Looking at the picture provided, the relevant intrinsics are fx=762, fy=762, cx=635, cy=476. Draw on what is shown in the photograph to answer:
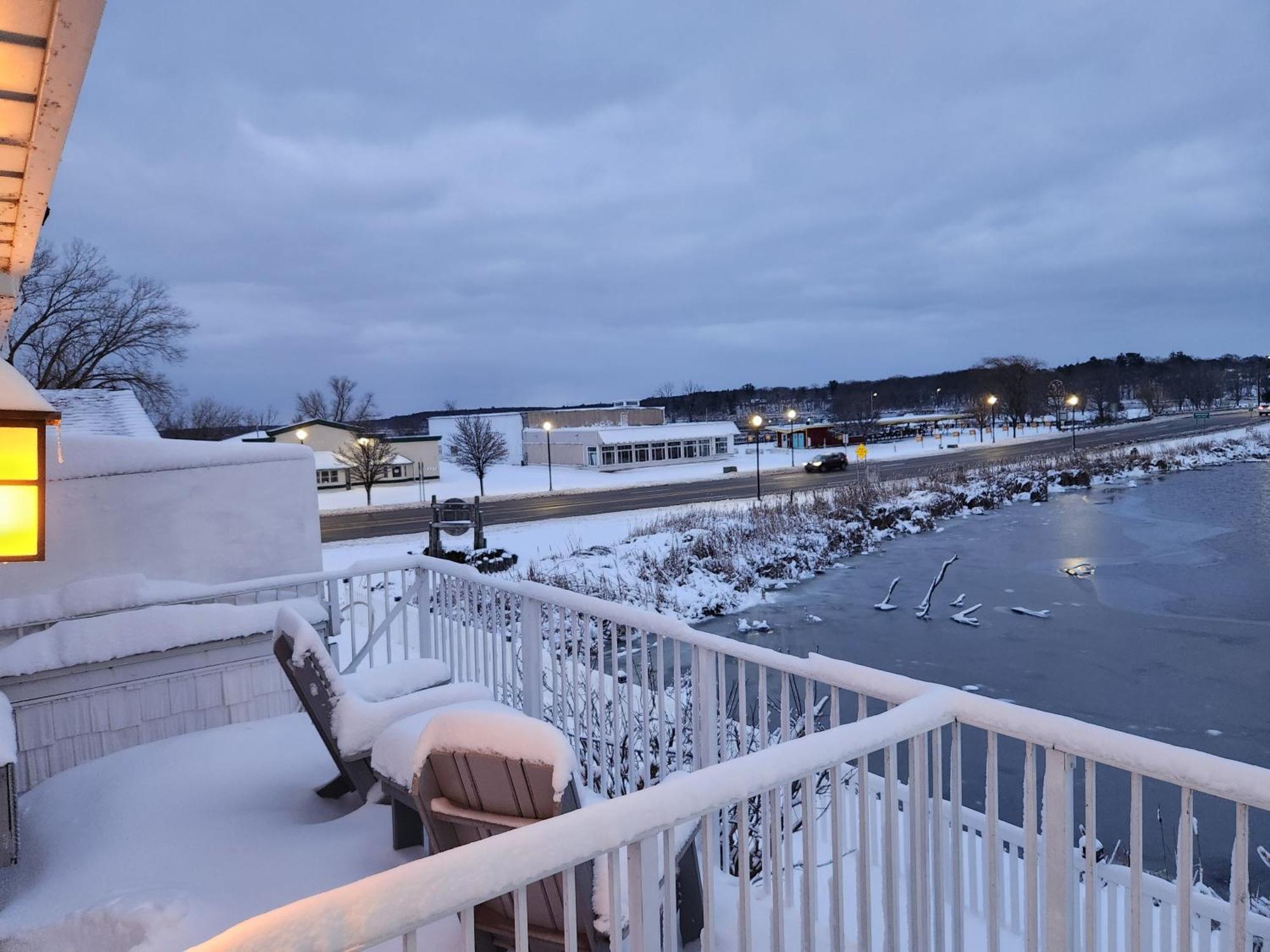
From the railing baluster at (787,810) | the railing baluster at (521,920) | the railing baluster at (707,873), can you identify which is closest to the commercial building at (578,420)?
the railing baluster at (787,810)

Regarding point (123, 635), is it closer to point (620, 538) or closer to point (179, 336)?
point (620, 538)

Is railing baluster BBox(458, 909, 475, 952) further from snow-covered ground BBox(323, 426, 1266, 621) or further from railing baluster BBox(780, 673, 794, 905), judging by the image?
snow-covered ground BBox(323, 426, 1266, 621)

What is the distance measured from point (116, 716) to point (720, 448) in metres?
47.8

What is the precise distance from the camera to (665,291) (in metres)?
112

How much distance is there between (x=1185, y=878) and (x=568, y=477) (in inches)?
1610

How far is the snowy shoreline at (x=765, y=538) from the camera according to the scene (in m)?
15.1

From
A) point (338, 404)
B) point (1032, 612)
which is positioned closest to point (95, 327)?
point (1032, 612)

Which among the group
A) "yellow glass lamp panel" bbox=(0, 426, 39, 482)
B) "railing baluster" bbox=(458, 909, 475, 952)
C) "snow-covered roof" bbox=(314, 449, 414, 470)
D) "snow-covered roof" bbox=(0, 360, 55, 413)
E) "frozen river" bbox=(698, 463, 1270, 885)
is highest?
"snow-covered roof" bbox=(0, 360, 55, 413)

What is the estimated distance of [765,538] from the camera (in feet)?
62.9

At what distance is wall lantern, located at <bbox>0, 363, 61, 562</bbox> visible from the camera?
297 cm

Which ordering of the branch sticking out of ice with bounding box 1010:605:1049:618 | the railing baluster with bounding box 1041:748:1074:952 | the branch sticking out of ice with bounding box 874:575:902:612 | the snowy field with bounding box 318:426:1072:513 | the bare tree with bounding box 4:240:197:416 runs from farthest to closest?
the snowy field with bounding box 318:426:1072:513
the bare tree with bounding box 4:240:197:416
the branch sticking out of ice with bounding box 874:575:902:612
the branch sticking out of ice with bounding box 1010:605:1049:618
the railing baluster with bounding box 1041:748:1074:952

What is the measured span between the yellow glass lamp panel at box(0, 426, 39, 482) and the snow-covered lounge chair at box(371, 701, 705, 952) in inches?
84.3

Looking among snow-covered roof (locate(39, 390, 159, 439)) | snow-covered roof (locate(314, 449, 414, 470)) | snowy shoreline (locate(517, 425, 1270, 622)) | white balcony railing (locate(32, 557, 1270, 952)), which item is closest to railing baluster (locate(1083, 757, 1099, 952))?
white balcony railing (locate(32, 557, 1270, 952))

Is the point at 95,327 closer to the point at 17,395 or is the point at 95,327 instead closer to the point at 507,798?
the point at 17,395
